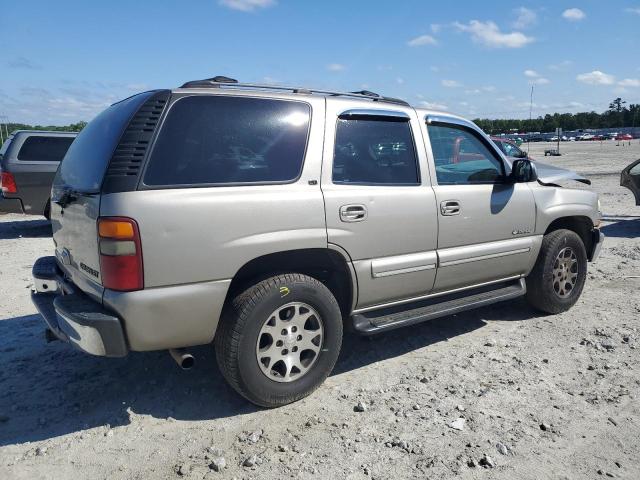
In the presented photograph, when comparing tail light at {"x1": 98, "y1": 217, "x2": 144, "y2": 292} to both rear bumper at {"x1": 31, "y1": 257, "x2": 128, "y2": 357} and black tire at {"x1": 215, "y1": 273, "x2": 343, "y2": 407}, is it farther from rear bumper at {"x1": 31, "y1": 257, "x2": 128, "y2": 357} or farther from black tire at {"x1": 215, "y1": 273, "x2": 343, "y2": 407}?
black tire at {"x1": 215, "y1": 273, "x2": 343, "y2": 407}

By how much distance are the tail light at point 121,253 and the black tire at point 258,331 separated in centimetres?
60

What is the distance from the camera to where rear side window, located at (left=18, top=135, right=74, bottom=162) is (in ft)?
31.6

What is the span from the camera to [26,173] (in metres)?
9.38

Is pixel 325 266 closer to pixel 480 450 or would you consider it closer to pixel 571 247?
pixel 480 450

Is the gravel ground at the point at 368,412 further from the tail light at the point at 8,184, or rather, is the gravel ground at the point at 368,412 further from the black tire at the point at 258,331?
the tail light at the point at 8,184

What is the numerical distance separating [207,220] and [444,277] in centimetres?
204

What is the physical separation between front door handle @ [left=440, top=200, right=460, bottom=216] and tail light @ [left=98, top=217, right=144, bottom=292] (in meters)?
2.27

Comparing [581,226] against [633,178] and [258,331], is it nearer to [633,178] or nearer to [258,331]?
[258,331]

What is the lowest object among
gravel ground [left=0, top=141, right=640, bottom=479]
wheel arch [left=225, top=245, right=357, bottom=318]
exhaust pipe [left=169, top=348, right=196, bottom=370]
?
gravel ground [left=0, top=141, right=640, bottom=479]

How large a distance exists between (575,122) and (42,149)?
5305 inches

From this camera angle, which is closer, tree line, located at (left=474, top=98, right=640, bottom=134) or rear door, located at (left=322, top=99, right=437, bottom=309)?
rear door, located at (left=322, top=99, right=437, bottom=309)

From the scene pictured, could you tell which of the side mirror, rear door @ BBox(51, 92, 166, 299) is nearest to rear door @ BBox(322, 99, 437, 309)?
the side mirror

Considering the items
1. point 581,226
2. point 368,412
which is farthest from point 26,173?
point 581,226

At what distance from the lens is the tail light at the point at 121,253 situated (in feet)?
8.97
